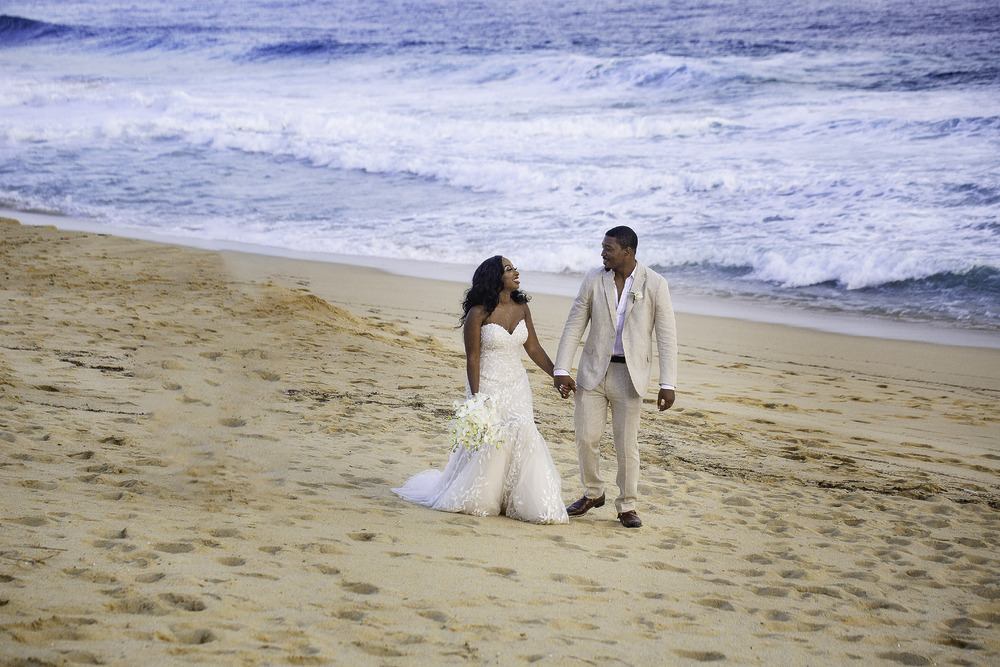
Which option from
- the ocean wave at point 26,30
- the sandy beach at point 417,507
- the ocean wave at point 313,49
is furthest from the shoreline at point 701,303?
the ocean wave at point 26,30

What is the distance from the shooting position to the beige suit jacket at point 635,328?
4.81 metres

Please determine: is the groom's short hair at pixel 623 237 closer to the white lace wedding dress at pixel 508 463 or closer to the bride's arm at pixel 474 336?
the white lace wedding dress at pixel 508 463

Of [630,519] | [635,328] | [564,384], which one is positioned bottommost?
[630,519]

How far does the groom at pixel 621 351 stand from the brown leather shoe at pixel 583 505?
0.20m

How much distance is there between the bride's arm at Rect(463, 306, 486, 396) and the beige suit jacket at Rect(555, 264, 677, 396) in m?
0.56

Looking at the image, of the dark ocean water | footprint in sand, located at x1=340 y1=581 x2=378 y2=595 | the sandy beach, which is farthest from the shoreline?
footprint in sand, located at x1=340 y1=581 x2=378 y2=595

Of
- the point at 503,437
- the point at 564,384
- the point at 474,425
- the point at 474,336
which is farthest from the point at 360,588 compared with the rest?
the point at 564,384

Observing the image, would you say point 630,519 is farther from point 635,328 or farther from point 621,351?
point 635,328

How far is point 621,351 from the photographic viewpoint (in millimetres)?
4848

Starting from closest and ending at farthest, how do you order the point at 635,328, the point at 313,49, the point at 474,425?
the point at 474,425 < the point at 635,328 < the point at 313,49

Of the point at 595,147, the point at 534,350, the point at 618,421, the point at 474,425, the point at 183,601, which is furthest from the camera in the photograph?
the point at 595,147

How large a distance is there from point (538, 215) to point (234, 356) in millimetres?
9399

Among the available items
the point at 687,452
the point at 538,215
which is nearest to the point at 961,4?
the point at 538,215

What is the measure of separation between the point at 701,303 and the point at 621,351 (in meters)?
6.98
